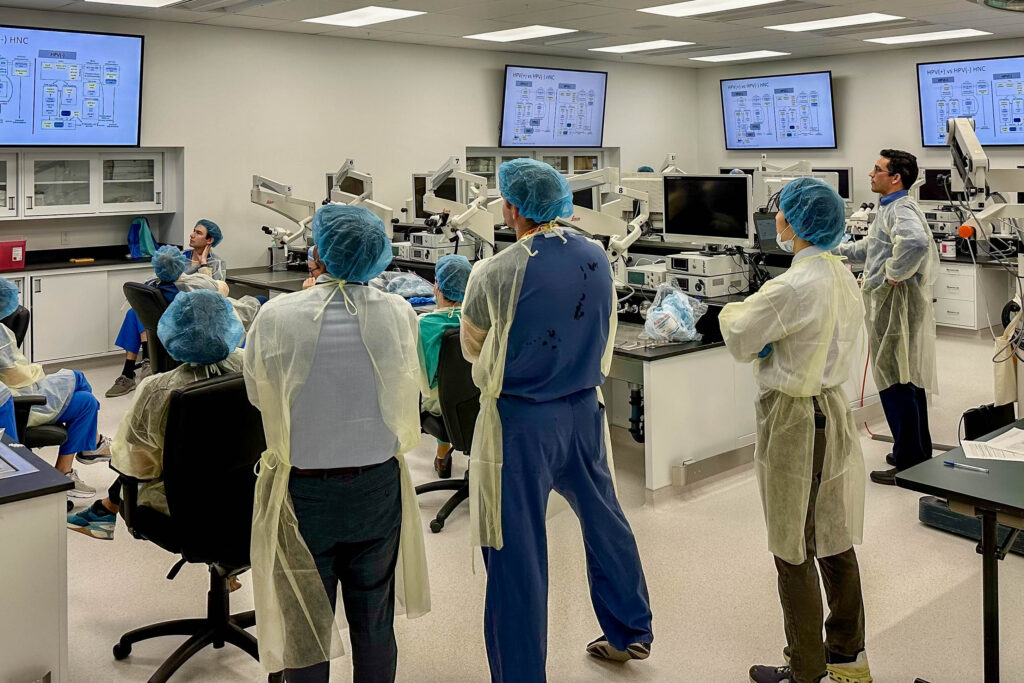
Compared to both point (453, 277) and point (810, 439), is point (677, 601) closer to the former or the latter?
point (810, 439)

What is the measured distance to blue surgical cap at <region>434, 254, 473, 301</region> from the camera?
11.5 ft

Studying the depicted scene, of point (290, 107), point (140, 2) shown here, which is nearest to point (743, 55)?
point (290, 107)

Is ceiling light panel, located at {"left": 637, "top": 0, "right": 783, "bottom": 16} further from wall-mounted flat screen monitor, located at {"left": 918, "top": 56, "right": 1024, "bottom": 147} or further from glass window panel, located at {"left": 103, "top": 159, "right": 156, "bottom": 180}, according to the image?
glass window panel, located at {"left": 103, "top": 159, "right": 156, "bottom": 180}

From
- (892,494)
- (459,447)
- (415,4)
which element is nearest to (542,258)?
(459,447)

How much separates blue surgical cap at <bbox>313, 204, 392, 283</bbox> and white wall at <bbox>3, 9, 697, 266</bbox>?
486cm

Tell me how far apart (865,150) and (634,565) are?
7.30 meters

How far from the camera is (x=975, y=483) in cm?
214

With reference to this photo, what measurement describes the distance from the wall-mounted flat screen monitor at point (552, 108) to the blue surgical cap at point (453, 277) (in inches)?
195

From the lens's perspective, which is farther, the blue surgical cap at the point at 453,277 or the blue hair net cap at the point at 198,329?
the blue surgical cap at the point at 453,277

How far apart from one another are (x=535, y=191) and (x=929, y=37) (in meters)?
6.61

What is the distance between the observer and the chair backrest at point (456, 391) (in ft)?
10.8

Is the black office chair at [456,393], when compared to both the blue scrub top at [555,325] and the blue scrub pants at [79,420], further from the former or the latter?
the blue scrub pants at [79,420]

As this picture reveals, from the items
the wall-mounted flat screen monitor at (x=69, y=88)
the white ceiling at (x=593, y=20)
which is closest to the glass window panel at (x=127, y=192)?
the wall-mounted flat screen monitor at (x=69, y=88)

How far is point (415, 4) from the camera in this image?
5789mm
